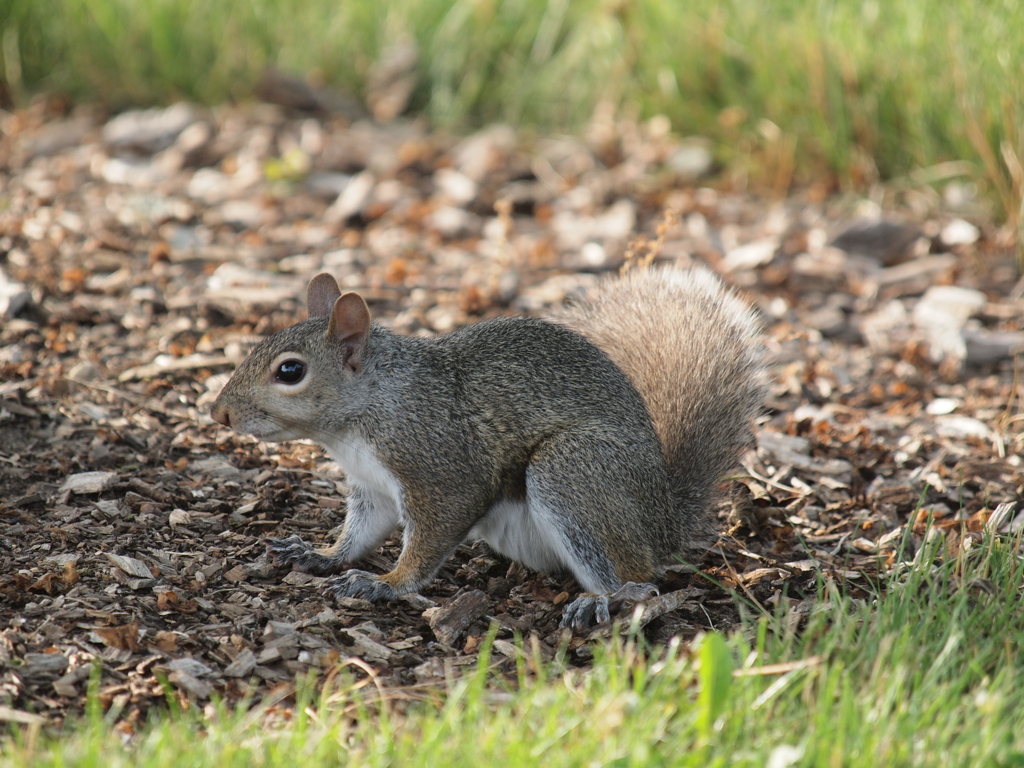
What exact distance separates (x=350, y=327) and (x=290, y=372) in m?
0.23

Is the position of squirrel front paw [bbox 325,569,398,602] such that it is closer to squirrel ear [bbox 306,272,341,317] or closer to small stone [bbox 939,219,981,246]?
squirrel ear [bbox 306,272,341,317]

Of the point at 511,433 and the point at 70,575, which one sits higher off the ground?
the point at 511,433

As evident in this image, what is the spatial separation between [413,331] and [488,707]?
2881mm

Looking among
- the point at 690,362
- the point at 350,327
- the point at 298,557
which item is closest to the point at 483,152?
the point at 690,362

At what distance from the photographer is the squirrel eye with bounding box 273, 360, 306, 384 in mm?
3326

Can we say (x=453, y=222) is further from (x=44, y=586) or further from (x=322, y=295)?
(x=44, y=586)

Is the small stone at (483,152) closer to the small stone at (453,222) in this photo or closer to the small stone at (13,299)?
the small stone at (453,222)

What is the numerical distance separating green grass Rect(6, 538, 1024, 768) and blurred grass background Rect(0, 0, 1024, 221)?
155 inches

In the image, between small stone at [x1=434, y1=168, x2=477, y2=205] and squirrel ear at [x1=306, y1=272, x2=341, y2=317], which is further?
small stone at [x1=434, y1=168, x2=477, y2=205]

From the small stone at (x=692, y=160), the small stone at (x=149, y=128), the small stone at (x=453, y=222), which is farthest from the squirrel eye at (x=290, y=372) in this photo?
the small stone at (x=149, y=128)

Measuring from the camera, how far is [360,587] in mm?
3291

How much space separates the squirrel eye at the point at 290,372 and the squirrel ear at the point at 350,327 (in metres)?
0.13

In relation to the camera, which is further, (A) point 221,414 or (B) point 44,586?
(A) point 221,414

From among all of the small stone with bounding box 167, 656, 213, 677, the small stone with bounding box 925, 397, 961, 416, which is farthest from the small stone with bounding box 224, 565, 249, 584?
the small stone with bounding box 925, 397, 961, 416
